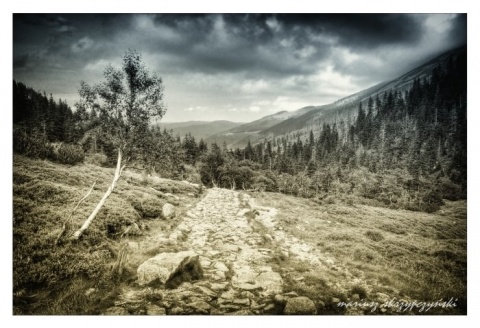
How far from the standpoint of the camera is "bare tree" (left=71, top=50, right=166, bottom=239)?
930 centimetres

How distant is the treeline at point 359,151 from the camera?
386 inches

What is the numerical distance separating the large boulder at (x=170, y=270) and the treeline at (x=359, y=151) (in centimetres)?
397

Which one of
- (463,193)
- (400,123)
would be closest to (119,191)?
(463,193)

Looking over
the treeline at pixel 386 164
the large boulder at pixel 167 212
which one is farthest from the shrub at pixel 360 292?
the large boulder at pixel 167 212

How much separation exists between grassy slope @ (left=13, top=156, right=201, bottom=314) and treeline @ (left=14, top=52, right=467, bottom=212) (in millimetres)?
2434

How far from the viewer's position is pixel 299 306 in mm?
6465

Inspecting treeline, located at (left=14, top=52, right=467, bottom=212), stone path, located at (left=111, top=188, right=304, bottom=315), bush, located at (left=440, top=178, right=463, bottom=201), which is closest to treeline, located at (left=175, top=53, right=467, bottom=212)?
treeline, located at (left=14, top=52, right=467, bottom=212)

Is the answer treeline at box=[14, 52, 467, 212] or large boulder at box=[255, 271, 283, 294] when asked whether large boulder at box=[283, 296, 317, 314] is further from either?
treeline at box=[14, 52, 467, 212]

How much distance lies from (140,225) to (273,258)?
6141mm

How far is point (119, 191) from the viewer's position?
1480 centimetres

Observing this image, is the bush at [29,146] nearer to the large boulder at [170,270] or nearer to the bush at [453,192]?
the large boulder at [170,270]

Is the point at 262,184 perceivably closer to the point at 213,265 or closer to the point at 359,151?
the point at 213,265
